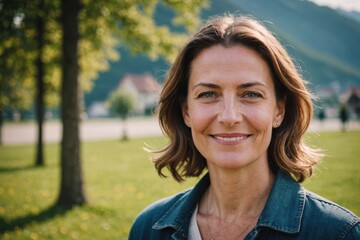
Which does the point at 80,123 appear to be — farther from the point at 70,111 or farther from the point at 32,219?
the point at 32,219

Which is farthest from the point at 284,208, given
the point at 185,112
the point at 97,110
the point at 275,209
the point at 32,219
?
the point at 97,110

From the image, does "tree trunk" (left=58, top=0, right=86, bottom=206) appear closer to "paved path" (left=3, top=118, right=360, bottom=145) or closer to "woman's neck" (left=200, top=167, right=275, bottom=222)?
"woman's neck" (left=200, top=167, right=275, bottom=222)

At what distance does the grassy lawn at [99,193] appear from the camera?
6.44m

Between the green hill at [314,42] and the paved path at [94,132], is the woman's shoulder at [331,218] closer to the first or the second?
the paved path at [94,132]

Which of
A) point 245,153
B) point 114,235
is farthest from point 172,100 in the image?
point 114,235

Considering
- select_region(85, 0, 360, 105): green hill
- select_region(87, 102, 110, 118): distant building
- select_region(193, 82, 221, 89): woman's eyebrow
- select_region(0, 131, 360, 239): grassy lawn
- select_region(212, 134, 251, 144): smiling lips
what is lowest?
select_region(87, 102, 110, 118): distant building

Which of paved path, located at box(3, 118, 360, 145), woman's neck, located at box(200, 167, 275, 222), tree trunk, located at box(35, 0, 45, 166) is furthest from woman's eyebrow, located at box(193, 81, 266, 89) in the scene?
paved path, located at box(3, 118, 360, 145)

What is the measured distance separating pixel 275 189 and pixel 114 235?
15.3ft

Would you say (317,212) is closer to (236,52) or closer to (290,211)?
(290,211)

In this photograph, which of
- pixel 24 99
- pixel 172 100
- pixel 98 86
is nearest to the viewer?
pixel 172 100

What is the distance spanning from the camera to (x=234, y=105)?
83.2 inches

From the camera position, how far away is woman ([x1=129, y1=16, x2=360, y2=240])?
2.07 meters

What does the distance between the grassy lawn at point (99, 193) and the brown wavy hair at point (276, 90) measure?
2.38 feet

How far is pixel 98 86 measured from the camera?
414 ft
